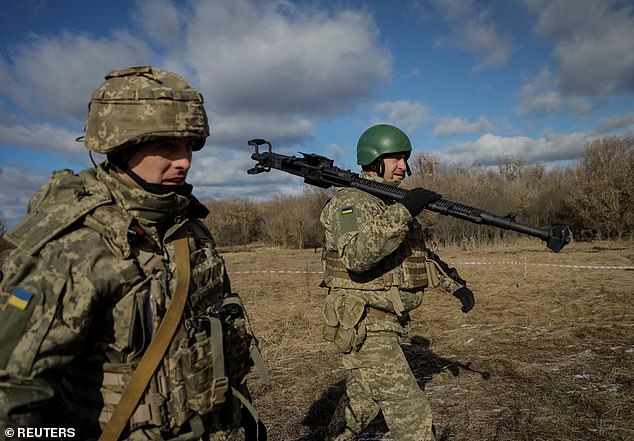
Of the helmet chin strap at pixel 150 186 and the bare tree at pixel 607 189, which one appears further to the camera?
the bare tree at pixel 607 189

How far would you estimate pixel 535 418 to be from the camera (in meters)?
4.27

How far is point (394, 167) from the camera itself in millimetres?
3885

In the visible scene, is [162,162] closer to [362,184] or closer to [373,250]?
[373,250]

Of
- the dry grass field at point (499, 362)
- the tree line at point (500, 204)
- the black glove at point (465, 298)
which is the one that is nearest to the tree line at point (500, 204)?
the tree line at point (500, 204)

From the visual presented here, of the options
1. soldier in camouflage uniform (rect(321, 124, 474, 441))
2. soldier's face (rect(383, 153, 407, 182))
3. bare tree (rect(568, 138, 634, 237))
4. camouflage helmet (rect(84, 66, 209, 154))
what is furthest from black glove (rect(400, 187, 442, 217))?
bare tree (rect(568, 138, 634, 237))

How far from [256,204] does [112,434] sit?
3407 centimetres

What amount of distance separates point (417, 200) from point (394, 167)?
78 cm

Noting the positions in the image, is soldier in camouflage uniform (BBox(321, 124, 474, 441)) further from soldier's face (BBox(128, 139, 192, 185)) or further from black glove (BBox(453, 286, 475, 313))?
soldier's face (BBox(128, 139, 192, 185))

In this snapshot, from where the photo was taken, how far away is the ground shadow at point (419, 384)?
418 centimetres

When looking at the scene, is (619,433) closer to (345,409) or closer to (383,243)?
(345,409)

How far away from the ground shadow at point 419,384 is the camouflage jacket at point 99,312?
6.82 feet

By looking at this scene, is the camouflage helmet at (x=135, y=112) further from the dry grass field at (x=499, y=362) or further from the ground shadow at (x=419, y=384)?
the dry grass field at (x=499, y=362)

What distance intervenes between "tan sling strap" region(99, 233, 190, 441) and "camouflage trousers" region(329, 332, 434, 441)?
A: 6.27 feet

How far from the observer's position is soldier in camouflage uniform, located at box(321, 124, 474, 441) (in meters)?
3.06
